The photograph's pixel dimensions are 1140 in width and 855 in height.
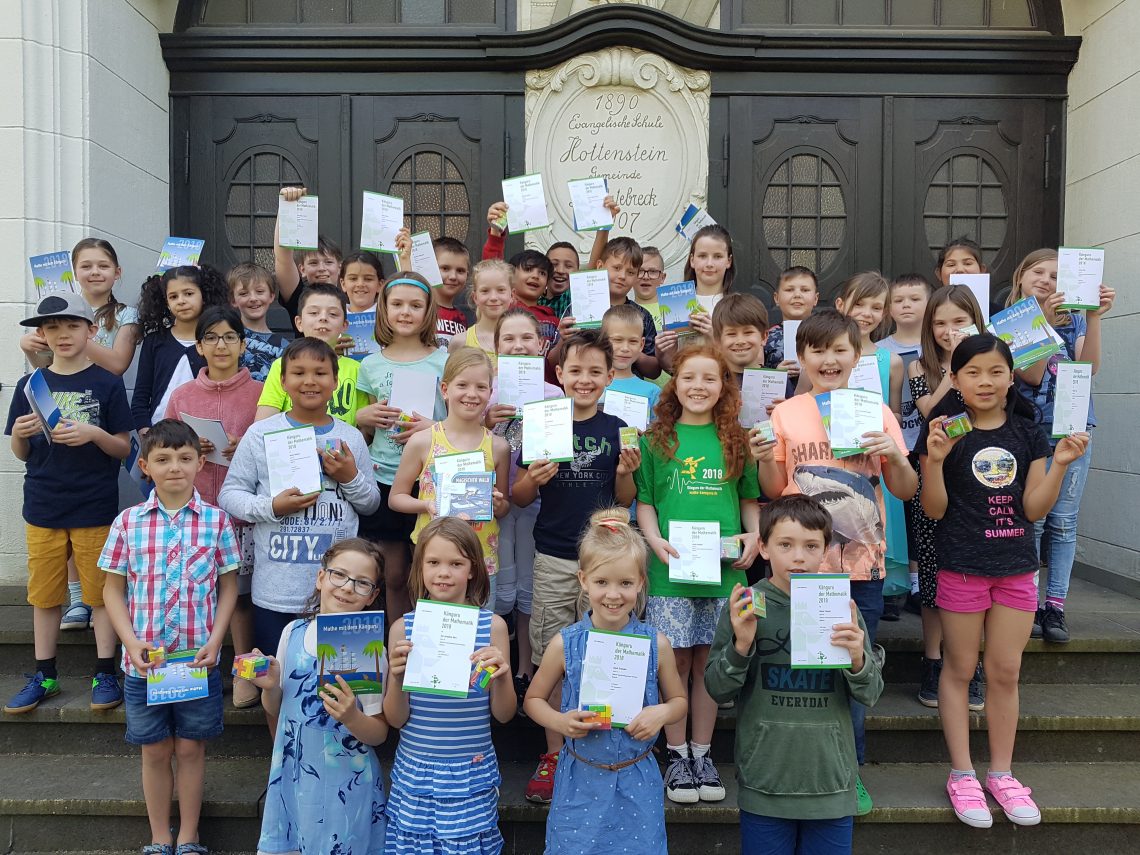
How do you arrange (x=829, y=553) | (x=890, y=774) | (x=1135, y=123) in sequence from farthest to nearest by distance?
(x=1135, y=123) → (x=890, y=774) → (x=829, y=553)

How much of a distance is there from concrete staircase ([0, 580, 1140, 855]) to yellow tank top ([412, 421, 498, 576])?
0.82 m

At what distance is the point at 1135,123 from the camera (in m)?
5.43

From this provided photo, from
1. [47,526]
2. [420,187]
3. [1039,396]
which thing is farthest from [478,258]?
[1039,396]

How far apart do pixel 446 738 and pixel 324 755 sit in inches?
16.4

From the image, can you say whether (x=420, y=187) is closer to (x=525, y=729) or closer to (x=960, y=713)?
(x=525, y=729)

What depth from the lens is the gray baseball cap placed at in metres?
3.87

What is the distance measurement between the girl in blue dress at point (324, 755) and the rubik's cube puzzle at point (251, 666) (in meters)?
0.04

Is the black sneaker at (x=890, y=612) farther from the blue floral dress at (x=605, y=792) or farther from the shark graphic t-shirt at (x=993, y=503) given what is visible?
the blue floral dress at (x=605, y=792)

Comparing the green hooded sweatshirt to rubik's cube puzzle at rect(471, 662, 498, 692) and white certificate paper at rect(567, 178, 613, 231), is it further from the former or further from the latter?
white certificate paper at rect(567, 178, 613, 231)

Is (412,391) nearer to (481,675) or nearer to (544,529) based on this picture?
(544,529)

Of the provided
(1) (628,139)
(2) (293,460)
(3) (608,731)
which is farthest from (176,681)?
(1) (628,139)

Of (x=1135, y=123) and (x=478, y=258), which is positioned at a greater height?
(x=1135, y=123)

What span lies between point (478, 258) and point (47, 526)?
11.2 feet

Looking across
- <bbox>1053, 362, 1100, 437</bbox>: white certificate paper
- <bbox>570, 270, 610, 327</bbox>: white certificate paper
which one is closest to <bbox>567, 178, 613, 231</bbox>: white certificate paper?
<bbox>570, 270, 610, 327</bbox>: white certificate paper
